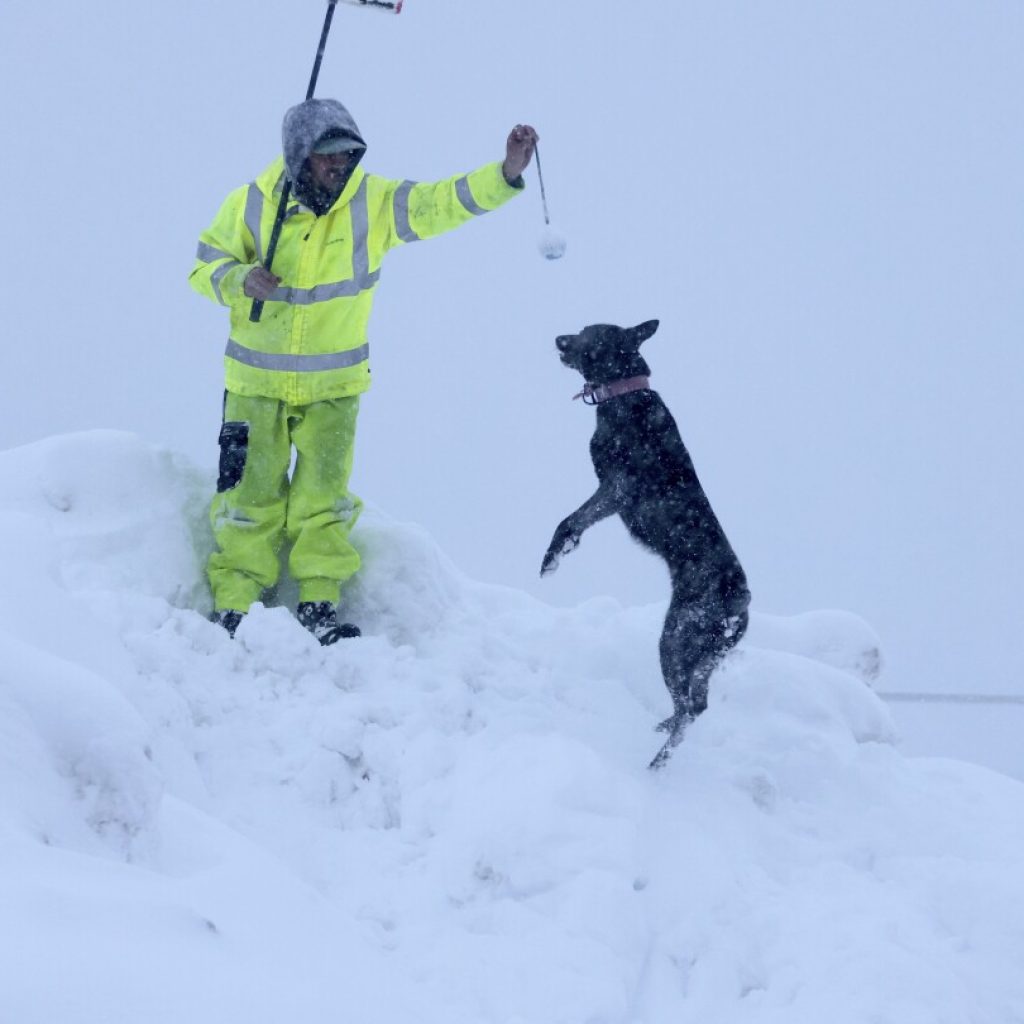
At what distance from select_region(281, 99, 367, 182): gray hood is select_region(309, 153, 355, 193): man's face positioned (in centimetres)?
5

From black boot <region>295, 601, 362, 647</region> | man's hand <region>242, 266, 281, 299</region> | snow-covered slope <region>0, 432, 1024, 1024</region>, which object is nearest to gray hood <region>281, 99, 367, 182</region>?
man's hand <region>242, 266, 281, 299</region>

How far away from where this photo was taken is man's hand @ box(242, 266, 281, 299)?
13.5 ft

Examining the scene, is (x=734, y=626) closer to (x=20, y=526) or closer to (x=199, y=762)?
(x=199, y=762)

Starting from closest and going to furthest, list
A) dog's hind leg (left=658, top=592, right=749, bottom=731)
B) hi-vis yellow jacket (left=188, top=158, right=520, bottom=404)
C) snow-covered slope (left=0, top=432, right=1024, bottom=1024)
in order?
snow-covered slope (left=0, top=432, right=1024, bottom=1024)
dog's hind leg (left=658, top=592, right=749, bottom=731)
hi-vis yellow jacket (left=188, top=158, right=520, bottom=404)

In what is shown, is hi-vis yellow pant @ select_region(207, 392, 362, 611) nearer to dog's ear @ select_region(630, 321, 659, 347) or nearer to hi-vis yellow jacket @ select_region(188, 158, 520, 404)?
hi-vis yellow jacket @ select_region(188, 158, 520, 404)

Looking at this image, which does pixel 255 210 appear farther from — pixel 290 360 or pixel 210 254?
pixel 290 360

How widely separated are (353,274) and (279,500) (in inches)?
33.3

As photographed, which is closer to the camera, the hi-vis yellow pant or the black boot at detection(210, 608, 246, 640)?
the black boot at detection(210, 608, 246, 640)

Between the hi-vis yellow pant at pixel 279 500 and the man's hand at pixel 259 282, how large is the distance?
437 millimetres

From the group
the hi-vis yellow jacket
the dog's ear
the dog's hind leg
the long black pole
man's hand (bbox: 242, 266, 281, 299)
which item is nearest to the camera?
the dog's hind leg

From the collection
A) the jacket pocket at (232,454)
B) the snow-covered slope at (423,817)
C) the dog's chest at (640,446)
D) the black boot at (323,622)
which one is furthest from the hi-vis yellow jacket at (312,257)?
the dog's chest at (640,446)

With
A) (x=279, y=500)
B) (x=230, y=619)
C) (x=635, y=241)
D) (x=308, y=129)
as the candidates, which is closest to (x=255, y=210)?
(x=308, y=129)

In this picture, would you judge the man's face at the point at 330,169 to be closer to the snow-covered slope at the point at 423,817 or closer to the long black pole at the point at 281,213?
the long black pole at the point at 281,213

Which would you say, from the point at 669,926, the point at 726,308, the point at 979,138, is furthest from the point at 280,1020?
the point at 979,138
